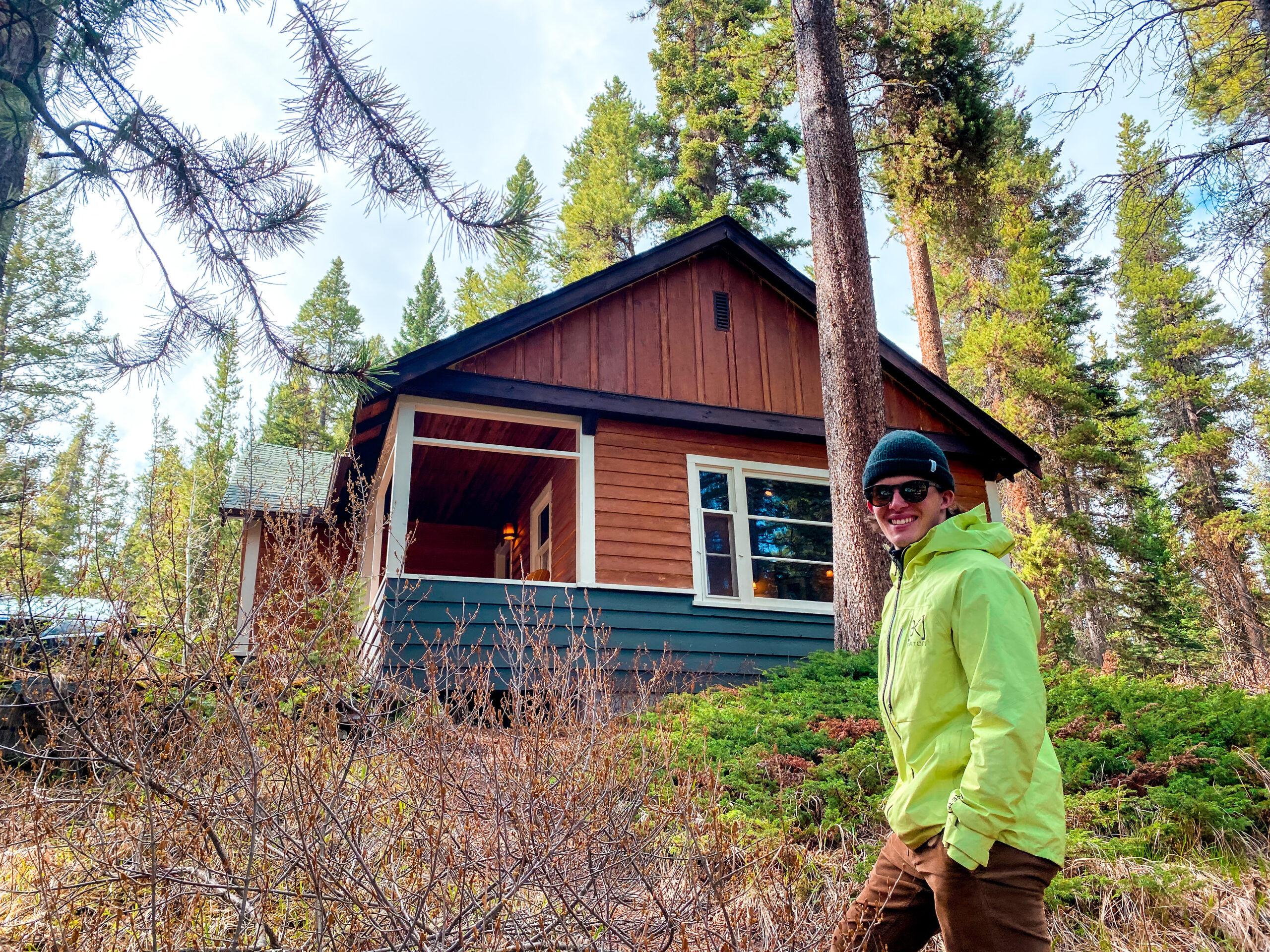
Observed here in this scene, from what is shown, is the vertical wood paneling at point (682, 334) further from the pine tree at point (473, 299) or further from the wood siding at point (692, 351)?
the pine tree at point (473, 299)

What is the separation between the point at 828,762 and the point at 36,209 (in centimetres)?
3179

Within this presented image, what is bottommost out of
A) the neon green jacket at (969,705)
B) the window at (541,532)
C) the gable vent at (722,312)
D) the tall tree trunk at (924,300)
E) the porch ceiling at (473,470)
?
the neon green jacket at (969,705)

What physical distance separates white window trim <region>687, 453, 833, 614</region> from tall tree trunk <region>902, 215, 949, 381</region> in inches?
268

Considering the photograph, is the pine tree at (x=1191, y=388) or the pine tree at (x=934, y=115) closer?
the pine tree at (x=934, y=115)

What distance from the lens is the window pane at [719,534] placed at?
10086mm

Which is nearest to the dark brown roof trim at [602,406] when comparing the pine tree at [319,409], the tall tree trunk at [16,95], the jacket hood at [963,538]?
the tall tree trunk at [16,95]

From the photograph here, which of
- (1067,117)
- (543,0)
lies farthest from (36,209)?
(1067,117)

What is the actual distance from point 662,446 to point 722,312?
2.13 m

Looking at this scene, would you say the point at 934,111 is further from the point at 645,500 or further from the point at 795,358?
the point at 645,500

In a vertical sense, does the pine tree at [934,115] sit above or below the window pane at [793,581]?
above

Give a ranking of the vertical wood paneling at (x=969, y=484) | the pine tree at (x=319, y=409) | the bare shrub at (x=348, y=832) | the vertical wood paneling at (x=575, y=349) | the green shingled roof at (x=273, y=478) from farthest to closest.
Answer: the pine tree at (x=319, y=409) < the green shingled roof at (x=273, y=478) < the vertical wood paneling at (x=969, y=484) < the vertical wood paneling at (x=575, y=349) < the bare shrub at (x=348, y=832)

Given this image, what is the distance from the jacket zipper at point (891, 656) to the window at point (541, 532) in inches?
354

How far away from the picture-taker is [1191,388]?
2370 cm

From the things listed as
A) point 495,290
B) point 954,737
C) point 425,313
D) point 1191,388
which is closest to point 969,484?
point 954,737
